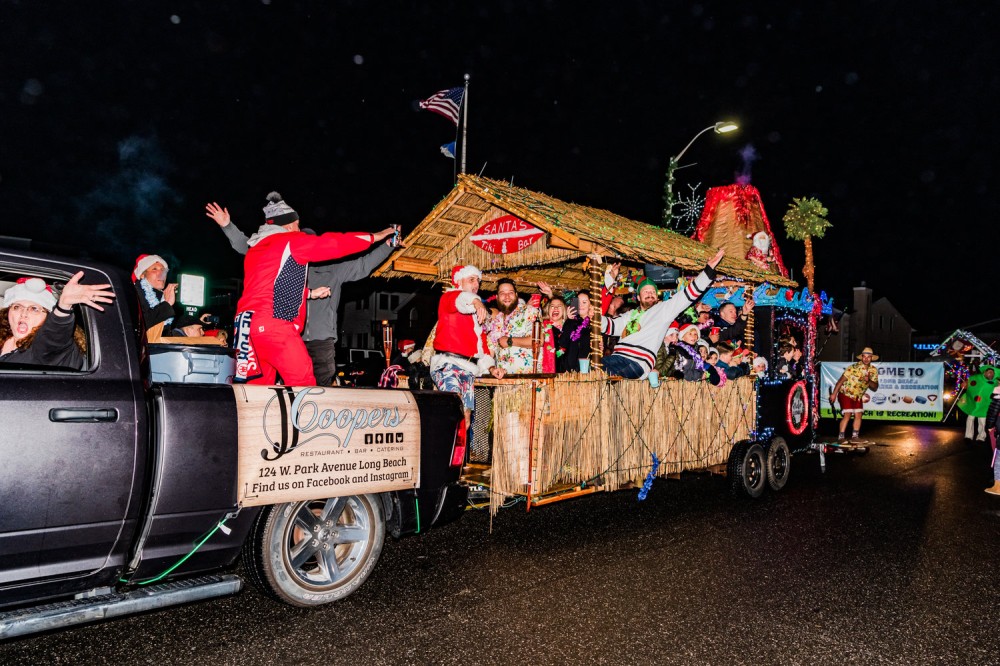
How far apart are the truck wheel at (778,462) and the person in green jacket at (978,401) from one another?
948 centimetres

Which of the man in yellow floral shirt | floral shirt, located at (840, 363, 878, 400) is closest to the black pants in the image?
the man in yellow floral shirt

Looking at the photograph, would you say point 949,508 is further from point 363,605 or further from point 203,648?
point 203,648

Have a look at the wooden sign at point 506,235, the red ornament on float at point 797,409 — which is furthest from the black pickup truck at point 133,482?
the red ornament on float at point 797,409

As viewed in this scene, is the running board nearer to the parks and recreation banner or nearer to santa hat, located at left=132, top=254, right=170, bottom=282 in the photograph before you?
santa hat, located at left=132, top=254, right=170, bottom=282

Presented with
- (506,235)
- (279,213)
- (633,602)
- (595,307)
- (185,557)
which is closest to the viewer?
(185,557)

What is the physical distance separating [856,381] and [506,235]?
9.80m

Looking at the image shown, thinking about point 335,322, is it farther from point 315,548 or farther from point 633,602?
point 633,602

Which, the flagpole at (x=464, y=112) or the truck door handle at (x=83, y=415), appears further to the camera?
the flagpole at (x=464, y=112)

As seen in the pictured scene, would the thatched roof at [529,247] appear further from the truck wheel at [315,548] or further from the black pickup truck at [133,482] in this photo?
the black pickup truck at [133,482]

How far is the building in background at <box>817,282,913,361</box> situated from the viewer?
53.3 m

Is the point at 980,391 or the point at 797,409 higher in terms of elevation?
the point at 980,391

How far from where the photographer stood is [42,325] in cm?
376

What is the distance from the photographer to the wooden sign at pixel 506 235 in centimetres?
961

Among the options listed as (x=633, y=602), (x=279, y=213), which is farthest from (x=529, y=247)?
(x=633, y=602)
